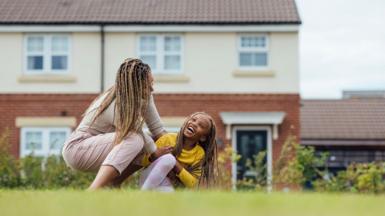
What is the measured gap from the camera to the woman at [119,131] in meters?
7.18

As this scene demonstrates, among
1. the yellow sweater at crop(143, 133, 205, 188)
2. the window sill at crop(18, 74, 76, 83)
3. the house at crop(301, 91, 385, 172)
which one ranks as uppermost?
the yellow sweater at crop(143, 133, 205, 188)

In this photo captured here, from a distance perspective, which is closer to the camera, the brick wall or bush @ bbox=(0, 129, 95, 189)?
bush @ bbox=(0, 129, 95, 189)

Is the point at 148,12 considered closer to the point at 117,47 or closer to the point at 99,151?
the point at 117,47

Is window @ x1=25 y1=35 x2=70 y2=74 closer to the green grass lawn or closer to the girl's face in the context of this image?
the girl's face

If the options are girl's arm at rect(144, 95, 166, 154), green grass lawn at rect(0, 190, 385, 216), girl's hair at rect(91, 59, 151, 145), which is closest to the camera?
green grass lawn at rect(0, 190, 385, 216)

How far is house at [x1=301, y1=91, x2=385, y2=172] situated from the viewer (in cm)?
3659

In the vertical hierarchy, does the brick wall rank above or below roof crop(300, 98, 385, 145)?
above

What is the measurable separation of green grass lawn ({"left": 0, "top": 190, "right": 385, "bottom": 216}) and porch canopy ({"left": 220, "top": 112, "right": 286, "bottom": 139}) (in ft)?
66.4

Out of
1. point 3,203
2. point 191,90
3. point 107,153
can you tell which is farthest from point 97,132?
point 191,90

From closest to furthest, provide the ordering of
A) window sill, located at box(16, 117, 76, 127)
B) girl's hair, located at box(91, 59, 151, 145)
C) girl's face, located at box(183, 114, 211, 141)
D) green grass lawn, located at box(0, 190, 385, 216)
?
green grass lawn, located at box(0, 190, 385, 216), girl's hair, located at box(91, 59, 151, 145), girl's face, located at box(183, 114, 211, 141), window sill, located at box(16, 117, 76, 127)

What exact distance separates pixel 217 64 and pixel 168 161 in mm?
17767

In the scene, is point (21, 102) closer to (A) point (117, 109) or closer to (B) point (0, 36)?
(B) point (0, 36)

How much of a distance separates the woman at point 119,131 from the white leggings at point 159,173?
9 cm

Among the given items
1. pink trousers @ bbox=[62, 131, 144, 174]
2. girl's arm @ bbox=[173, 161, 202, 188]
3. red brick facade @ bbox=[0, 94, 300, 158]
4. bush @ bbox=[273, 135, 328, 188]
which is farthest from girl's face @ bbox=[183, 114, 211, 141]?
red brick facade @ bbox=[0, 94, 300, 158]
